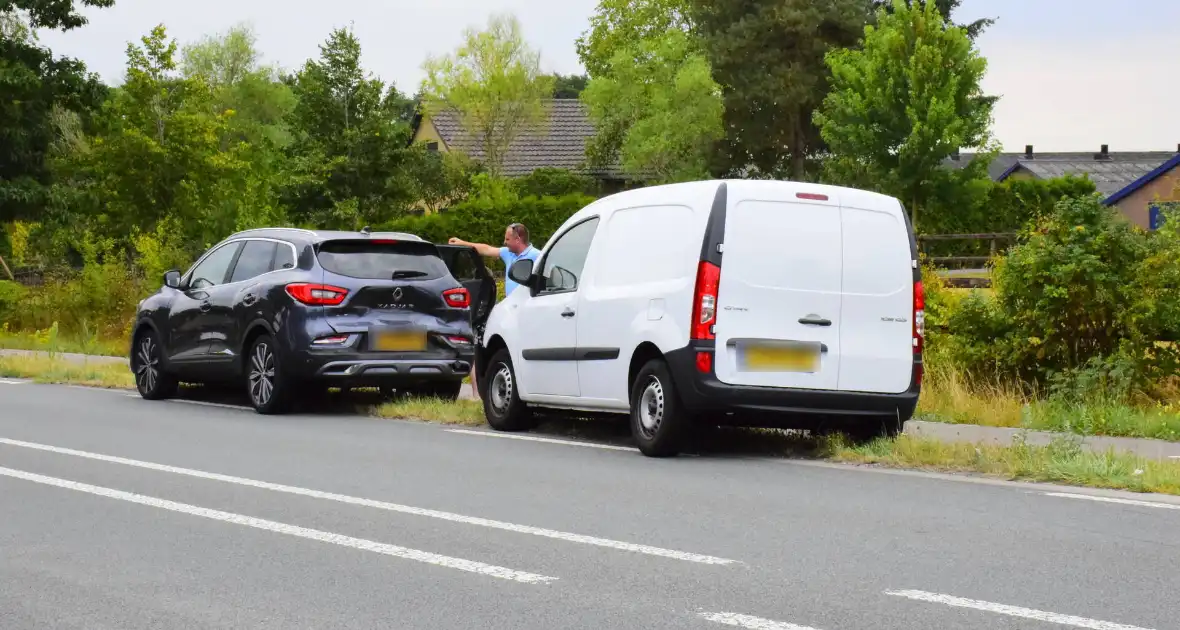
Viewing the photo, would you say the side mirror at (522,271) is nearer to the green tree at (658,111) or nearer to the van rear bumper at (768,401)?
the van rear bumper at (768,401)

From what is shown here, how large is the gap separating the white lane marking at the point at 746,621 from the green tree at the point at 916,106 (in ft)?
160

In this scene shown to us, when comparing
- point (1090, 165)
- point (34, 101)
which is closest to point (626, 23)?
point (1090, 165)

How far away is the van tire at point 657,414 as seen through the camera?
11.0m

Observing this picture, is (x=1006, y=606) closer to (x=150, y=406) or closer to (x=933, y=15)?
(x=150, y=406)

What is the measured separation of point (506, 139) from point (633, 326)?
2432 inches

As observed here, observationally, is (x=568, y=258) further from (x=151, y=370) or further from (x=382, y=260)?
(x=151, y=370)

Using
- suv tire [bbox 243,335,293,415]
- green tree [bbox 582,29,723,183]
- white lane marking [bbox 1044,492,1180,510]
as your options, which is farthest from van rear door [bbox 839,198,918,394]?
green tree [bbox 582,29,723,183]

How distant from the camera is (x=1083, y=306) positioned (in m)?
14.1

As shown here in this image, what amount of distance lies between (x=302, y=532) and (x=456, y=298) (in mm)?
7811

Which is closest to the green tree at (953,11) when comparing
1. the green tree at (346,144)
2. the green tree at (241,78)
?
the green tree at (346,144)

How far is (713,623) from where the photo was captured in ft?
18.6

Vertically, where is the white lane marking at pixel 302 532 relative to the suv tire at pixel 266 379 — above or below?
below

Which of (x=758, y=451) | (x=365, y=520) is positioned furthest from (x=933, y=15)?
(x=365, y=520)

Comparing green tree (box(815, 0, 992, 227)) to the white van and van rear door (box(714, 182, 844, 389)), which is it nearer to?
the white van
